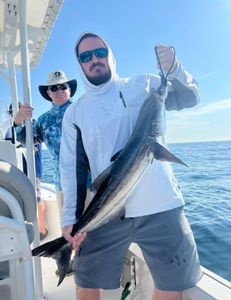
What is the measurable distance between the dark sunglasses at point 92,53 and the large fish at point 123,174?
51 centimetres

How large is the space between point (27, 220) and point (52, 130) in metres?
1.61

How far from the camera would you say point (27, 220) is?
6.00 feet

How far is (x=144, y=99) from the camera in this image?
88.7 inches

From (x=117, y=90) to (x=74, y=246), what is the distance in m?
1.12

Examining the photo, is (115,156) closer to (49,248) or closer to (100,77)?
(100,77)

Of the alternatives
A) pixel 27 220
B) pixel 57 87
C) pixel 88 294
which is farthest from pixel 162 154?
pixel 57 87

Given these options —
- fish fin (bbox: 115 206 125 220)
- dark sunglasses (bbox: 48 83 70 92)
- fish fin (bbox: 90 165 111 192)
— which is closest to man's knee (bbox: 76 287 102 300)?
fish fin (bbox: 115 206 125 220)

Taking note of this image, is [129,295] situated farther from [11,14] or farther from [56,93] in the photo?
[11,14]

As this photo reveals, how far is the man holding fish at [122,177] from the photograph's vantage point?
2.09 meters

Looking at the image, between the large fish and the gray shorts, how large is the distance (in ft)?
0.48

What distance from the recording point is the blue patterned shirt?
332cm

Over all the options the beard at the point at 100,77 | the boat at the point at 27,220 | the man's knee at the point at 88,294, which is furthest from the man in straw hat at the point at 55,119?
the man's knee at the point at 88,294

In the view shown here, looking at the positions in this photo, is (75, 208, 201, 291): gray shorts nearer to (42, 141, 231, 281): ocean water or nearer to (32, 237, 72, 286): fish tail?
(32, 237, 72, 286): fish tail

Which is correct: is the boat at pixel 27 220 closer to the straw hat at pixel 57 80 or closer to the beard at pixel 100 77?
the straw hat at pixel 57 80
